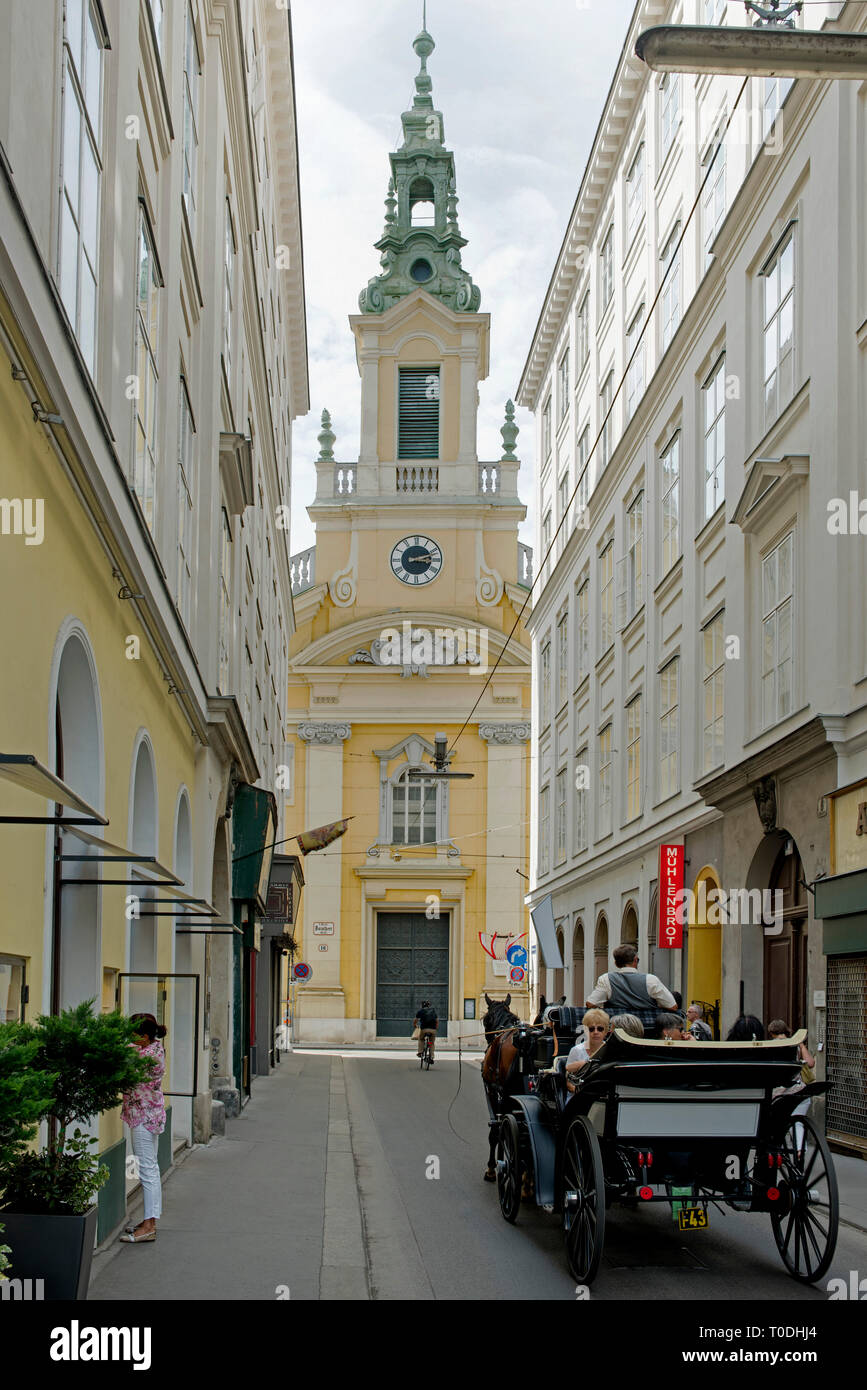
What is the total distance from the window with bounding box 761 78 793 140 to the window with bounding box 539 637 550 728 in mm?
23555

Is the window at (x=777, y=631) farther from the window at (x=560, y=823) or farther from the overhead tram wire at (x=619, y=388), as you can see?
the window at (x=560, y=823)

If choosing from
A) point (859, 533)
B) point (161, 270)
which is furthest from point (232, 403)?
point (859, 533)

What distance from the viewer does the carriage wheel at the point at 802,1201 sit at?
29.9 ft

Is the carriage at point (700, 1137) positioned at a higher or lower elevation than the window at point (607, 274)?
lower

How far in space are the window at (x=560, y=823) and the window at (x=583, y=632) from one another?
377 cm

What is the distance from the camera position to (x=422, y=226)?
57.3 m

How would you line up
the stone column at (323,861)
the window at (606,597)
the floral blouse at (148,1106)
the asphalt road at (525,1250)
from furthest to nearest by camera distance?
1. the stone column at (323,861)
2. the window at (606,597)
3. the floral blouse at (148,1106)
4. the asphalt road at (525,1250)

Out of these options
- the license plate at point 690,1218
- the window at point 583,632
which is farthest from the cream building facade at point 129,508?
the window at point 583,632

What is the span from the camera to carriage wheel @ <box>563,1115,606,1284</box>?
8789mm

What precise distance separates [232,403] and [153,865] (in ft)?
44.5

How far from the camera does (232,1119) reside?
2117 centimetres

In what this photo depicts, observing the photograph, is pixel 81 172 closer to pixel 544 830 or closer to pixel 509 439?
pixel 544 830

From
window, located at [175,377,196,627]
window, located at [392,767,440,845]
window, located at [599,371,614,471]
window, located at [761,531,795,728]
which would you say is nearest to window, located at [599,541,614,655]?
window, located at [599,371,614,471]

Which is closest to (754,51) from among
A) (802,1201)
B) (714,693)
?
(802,1201)
